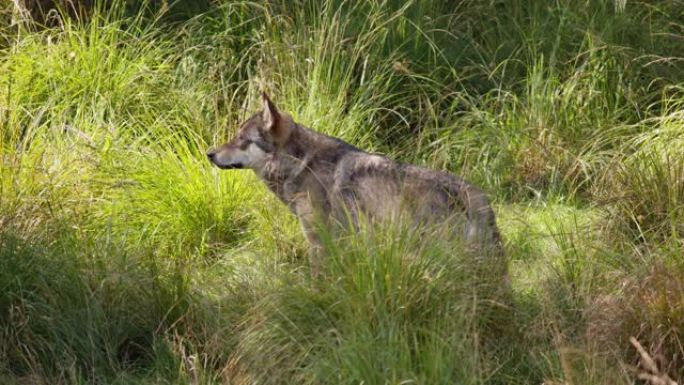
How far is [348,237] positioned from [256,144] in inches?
70.9

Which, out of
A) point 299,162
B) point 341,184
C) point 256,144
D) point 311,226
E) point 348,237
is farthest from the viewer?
point 256,144

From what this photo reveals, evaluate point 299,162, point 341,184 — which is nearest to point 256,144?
point 299,162

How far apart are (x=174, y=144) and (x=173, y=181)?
535 mm

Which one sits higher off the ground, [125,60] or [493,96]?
[125,60]

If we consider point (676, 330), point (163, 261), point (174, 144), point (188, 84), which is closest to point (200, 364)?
point (163, 261)

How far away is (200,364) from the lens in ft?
21.7

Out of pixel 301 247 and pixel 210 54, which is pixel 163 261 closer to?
pixel 301 247

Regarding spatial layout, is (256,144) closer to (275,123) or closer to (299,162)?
(275,123)

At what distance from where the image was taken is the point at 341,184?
→ 7.84m

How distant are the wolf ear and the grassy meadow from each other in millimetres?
523

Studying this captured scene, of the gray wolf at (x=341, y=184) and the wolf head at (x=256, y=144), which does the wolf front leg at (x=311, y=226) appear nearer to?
the gray wolf at (x=341, y=184)

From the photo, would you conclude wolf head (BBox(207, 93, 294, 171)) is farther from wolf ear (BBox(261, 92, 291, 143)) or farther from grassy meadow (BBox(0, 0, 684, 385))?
grassy meadow (BBox(0, 0, 684, 385))

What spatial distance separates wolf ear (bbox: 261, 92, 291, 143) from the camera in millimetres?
8112

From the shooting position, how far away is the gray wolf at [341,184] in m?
7.14
